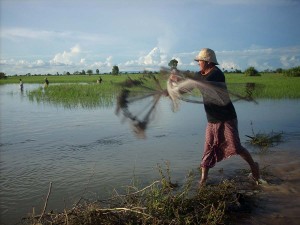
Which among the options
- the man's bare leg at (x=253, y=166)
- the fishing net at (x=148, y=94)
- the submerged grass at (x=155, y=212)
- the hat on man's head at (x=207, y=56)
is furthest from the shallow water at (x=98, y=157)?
the hat on man's head at (x=207, y=56)

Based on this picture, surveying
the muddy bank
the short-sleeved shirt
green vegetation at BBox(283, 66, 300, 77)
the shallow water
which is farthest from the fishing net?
green vegetation at BBox(283, 66, 300, 77)

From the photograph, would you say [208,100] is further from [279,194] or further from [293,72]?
[293,72]

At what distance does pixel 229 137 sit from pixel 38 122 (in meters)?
8.17

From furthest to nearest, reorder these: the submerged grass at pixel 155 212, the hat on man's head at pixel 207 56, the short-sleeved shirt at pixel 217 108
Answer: the hat on man's head at pixel 207 56, the short-sleeved shirt at pixel 217 108, the submerged grass at pixel 155 212

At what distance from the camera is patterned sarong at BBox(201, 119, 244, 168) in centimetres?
417

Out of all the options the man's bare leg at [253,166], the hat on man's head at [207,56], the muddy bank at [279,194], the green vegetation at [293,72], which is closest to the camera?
the muddy bank at [279,194]

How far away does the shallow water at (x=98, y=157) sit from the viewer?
4.32 m

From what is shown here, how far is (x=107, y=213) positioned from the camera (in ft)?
9.77

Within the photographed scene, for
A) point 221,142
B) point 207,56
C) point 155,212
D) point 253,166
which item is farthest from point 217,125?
point 155,212

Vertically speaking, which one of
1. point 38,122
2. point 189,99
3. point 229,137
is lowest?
point 38,122

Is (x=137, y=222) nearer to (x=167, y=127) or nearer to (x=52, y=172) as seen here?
(x=52, y=172)

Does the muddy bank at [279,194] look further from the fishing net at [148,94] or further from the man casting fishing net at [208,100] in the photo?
the fishing net at [148,94]

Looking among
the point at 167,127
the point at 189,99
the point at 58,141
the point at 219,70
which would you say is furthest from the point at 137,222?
the point at 167,127

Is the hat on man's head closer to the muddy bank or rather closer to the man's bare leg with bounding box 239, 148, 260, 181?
the man's bare leg with bounding box 239, 148, 260, 181
